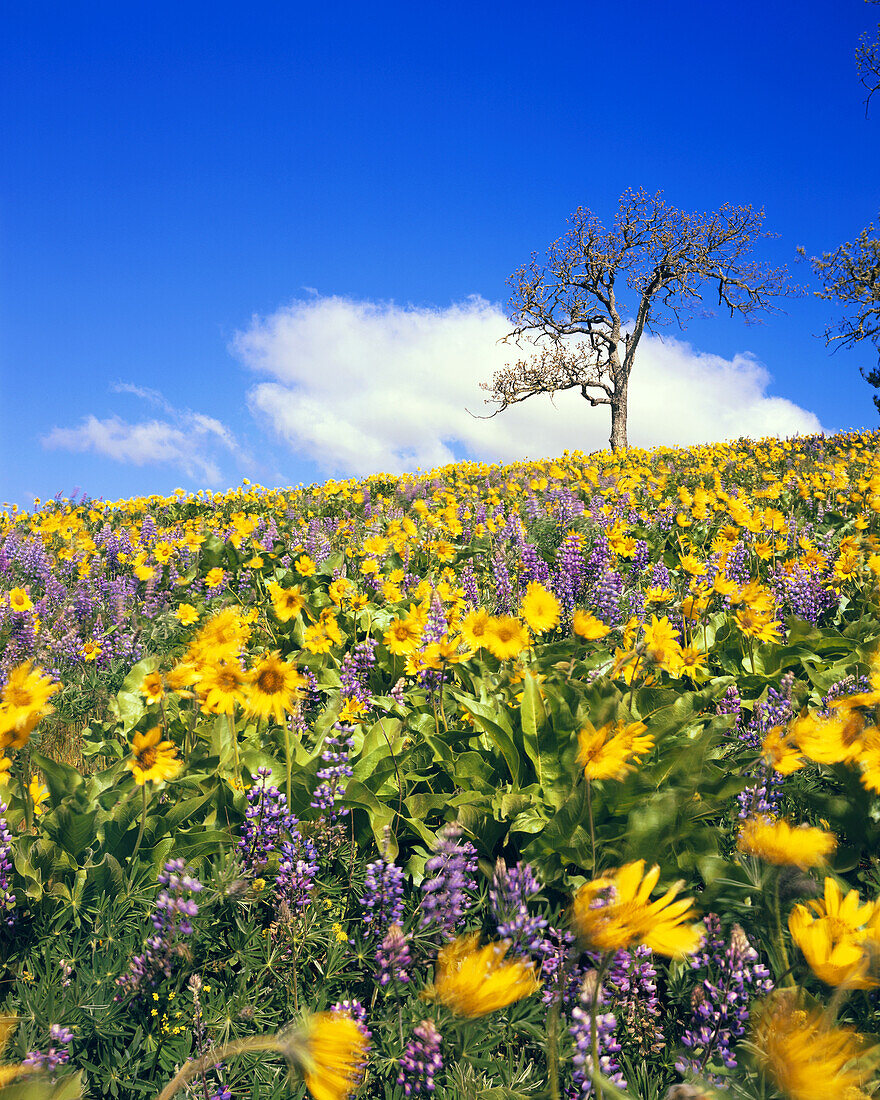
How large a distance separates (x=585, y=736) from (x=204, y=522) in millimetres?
8370

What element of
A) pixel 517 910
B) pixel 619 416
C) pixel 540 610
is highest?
pixel 619 416

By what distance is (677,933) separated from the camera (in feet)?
3.10

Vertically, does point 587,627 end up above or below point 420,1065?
above

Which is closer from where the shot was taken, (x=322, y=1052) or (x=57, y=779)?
(x=322, y=1052)

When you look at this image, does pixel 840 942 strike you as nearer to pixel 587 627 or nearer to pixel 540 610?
pixel 587 627

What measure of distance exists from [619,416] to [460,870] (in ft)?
91.4

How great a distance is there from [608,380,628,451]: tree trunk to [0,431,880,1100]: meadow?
24.7 m

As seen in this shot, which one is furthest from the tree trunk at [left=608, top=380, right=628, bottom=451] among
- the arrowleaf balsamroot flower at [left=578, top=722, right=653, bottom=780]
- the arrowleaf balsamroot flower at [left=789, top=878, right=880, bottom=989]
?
the arrowleaf balsamroot flower at [left=789, top=878, right=880, bottom=989]

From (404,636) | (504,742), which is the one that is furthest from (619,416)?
(504,742)

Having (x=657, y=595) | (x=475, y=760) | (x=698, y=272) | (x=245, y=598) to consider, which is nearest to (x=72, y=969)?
(x=475, y=760)

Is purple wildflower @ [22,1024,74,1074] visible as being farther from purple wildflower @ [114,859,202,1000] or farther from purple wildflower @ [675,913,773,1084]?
purple wildflower @ [675,913,773,1084]

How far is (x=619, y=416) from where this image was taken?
27.8 meters

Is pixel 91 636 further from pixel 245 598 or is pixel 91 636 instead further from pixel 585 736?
pixel 585 736

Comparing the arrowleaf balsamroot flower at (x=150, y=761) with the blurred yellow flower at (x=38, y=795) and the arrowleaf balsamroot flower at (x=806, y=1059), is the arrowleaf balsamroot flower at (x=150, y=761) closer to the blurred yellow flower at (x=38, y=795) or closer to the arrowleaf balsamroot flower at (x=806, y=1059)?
the blurred yellow flower at (x=38, y=795)
